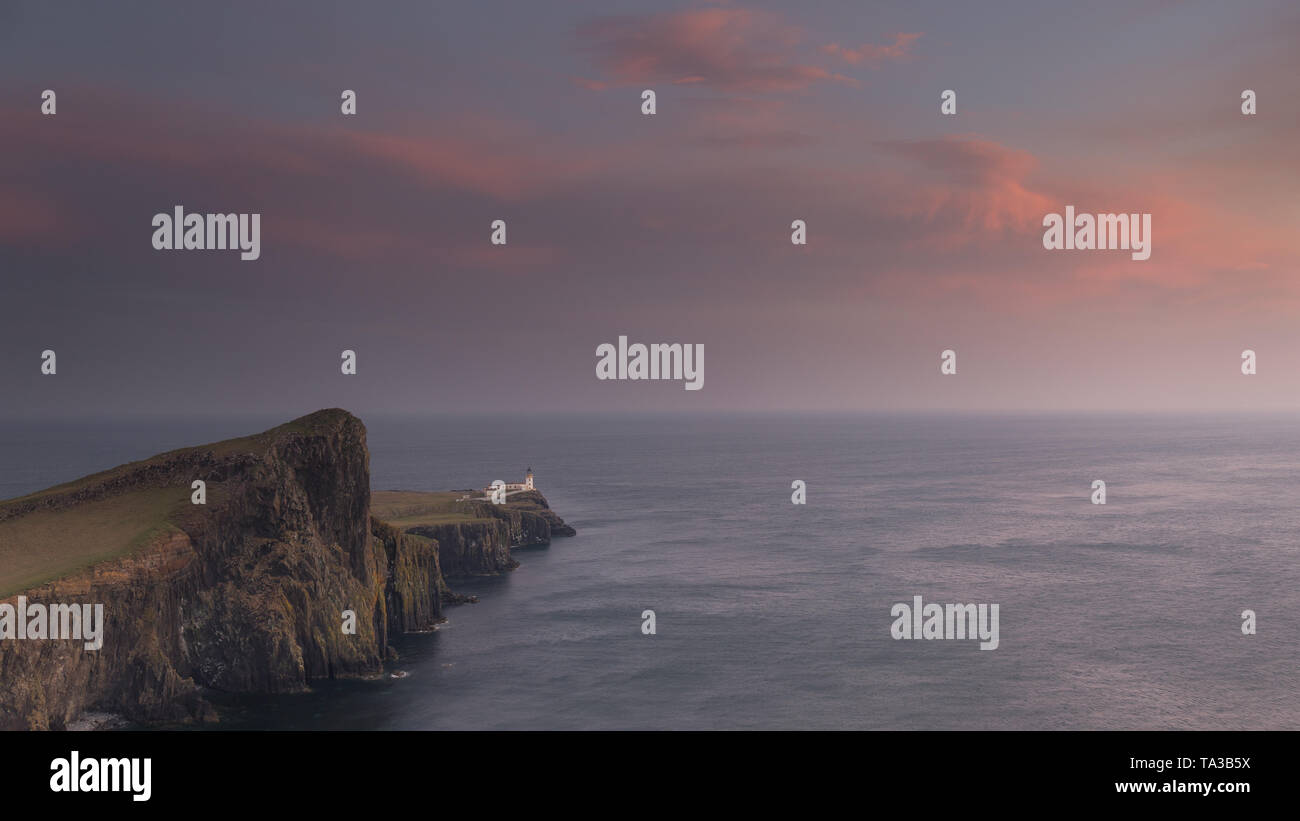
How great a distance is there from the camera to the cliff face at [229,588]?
6650 cm

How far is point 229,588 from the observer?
7650 centimetres

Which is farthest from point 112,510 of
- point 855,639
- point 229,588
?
point 855,639

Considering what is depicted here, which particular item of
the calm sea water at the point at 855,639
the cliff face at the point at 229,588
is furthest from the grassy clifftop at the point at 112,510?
the calm sea water at the point at 855,639

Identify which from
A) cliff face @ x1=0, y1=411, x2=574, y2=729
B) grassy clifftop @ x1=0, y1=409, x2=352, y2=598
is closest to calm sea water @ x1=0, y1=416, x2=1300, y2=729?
cliff face @ x1=0, y1=411, x2=574, y2=729

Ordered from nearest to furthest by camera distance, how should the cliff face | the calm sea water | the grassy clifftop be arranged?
the cliff face, the grassy clifftop, the calm sea water

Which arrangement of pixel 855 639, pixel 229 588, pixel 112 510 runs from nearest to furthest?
pixel 229 588, pixel 112 510, pixel 855 639

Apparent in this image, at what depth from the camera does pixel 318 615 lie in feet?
264

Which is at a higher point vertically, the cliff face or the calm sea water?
the cliff face

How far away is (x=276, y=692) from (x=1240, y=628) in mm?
100561

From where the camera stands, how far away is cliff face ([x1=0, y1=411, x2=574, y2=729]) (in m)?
66.5

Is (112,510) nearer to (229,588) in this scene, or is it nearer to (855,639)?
(229,588)

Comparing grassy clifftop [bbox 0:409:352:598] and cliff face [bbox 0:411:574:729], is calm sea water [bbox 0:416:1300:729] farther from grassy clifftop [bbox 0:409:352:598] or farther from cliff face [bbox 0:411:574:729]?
grassy clifftop [bbox 0:409:352:598]

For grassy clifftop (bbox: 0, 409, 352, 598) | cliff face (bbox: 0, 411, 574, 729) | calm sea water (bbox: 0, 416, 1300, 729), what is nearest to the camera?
cliff face (bbox: 0, 411, 574, 729)

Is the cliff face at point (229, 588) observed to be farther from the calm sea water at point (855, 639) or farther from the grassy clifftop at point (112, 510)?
the calm sea water at point (855, 639)
